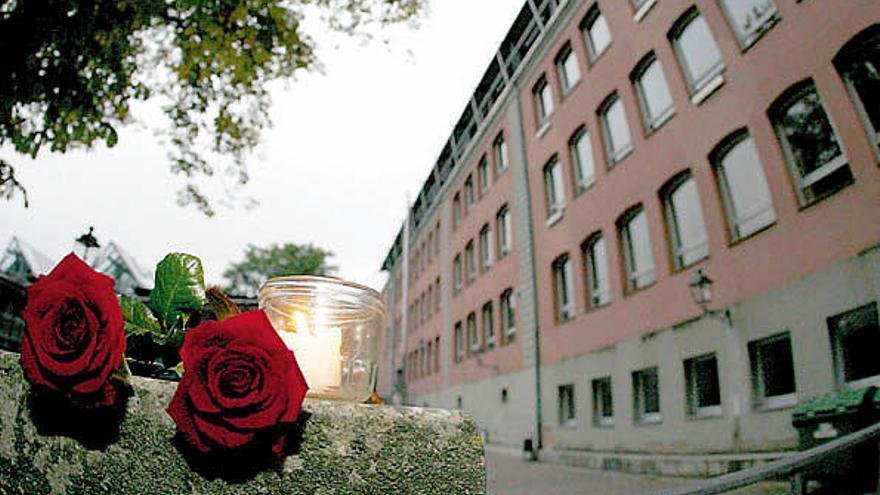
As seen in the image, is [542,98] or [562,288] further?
[542,98]

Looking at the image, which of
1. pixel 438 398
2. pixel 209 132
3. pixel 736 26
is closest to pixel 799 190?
pixel 736 26

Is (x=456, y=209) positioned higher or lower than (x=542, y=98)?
higher

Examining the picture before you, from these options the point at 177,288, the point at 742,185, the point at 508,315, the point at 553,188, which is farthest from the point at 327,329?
the point at 508,315

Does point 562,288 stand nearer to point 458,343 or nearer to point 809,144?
point 809,144

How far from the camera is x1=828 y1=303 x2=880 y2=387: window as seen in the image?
6.30m

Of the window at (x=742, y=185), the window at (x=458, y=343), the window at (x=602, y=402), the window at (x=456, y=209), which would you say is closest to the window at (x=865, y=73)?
the window at (x=742, y=185)

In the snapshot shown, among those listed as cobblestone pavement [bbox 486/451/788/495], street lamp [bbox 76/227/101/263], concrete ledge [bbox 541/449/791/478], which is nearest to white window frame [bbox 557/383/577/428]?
concrete ledge [bbox 541/449/791/478]

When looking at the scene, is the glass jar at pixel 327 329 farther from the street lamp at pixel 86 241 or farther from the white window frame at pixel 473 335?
the white window frame at pixel 473 335

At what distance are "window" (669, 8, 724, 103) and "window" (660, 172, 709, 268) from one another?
1682mm

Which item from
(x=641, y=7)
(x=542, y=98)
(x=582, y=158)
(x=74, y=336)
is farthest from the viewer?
(x=542, y=98)

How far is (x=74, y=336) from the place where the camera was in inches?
30.1

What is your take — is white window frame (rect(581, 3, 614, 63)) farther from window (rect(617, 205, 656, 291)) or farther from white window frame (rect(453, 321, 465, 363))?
white window frame (rect(453, 321, 465, 363))

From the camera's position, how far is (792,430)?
6953 mm

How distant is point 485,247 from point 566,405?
28.6ft
